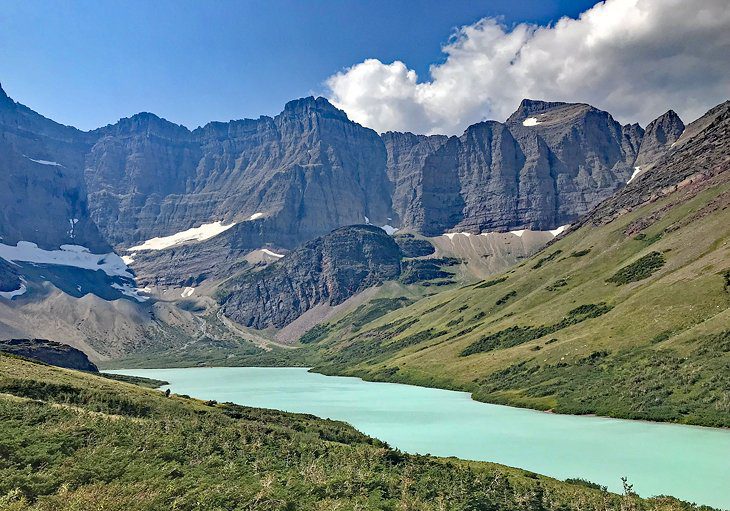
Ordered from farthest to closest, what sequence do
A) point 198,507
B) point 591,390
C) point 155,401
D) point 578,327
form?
1. point 578,327
2. point 591,390
3. point 155,401
4. point 198,507

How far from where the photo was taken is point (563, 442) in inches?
3086

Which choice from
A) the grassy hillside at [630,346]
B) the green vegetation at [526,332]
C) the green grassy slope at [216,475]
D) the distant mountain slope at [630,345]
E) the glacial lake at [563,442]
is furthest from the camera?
the green vegetation at [526,332]

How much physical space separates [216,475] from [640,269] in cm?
16488

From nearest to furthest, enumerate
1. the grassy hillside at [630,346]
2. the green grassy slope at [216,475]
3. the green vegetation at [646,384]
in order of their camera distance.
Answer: the green grassy slope at [216,475], the green vegetation at [646,384], the grassy hillside at [630,346]

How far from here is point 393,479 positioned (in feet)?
135

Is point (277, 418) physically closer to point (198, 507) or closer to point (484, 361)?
point (198, 507)

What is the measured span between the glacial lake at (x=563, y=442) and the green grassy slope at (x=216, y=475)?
1090cm

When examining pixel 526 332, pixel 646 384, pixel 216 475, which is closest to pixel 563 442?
pixel 646 384

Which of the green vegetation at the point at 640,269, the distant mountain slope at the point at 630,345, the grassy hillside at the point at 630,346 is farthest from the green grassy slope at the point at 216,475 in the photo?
the green vegetation at the point at 640,269

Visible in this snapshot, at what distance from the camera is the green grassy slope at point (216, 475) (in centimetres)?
3216

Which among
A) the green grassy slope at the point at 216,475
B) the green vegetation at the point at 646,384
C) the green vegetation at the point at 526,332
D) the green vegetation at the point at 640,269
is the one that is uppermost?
the green vegetation at the point at 640,269

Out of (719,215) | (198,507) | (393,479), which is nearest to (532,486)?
(393,479)

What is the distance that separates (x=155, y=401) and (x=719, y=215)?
172057 mm

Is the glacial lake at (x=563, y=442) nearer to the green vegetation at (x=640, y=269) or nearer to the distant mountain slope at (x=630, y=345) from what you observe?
the distant mountain slope at (x=630, y=345)
